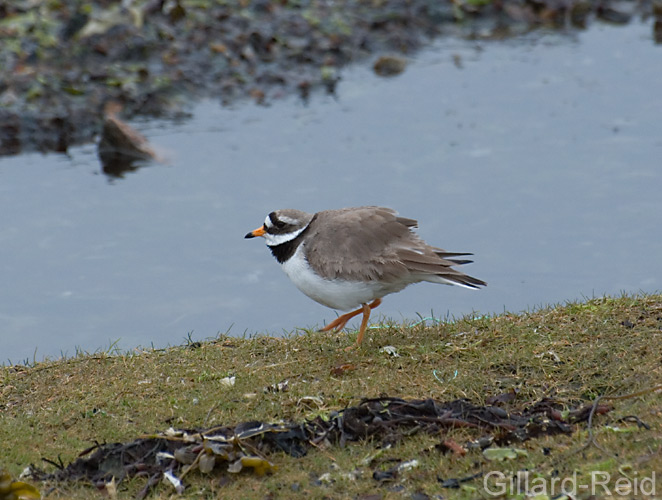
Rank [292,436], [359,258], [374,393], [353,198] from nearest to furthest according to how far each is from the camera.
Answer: [292,436] < [374,393] < [359,258] < [353,198]

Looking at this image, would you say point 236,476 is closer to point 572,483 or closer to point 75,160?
point 572,483

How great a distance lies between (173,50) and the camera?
1756cm

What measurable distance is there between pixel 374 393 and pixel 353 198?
6493 mm

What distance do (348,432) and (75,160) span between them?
1007cm

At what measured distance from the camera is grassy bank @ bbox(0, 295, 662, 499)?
6.01 m

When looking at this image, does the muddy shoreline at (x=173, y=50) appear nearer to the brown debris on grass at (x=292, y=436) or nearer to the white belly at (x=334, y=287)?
the white belly at (x=334, y=287)

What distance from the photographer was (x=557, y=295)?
11531 mm

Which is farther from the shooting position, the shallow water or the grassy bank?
the shallow water

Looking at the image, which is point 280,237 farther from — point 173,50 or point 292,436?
point 173,50

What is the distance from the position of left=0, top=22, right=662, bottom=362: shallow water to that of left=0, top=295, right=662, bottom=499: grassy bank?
155cm

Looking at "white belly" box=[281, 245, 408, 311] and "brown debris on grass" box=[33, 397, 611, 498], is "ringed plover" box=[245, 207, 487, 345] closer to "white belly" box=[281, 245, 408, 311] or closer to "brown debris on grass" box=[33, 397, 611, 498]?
"white belly" box=[281, 245, 408, 311]

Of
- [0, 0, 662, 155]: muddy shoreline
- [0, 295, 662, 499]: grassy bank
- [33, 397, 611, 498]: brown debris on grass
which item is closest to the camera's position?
[0, 295, 662, 499]: grassy bank

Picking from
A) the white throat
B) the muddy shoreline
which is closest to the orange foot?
the white throat

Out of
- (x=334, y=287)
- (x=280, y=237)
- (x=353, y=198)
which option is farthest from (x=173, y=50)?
(x=334, y=287)
